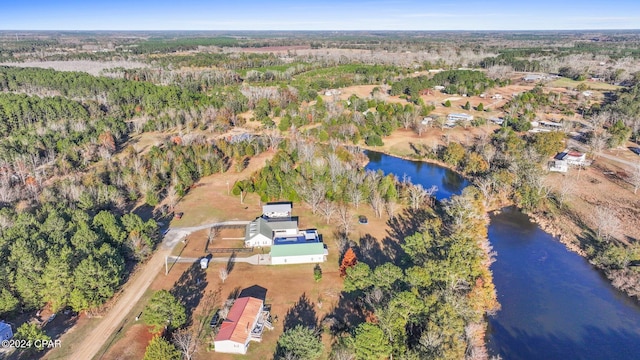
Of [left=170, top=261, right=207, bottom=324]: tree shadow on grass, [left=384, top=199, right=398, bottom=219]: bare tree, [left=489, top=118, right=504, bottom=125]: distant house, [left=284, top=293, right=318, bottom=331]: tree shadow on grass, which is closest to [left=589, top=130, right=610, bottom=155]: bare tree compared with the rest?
[left=489, top=118, right=504, bottom=125]: distant house

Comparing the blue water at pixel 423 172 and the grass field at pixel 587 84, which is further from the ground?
the grass field at pixel 587 84

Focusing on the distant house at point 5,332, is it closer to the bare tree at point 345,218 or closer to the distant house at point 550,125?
the bare tree at point 345,218

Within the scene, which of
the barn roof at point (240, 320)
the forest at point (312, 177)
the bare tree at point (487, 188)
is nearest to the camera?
the barn roof at point (240, 320)

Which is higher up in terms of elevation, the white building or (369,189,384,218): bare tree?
the white building

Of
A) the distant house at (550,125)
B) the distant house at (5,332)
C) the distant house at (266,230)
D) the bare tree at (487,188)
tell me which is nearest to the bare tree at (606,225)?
the bare tree at (487,188)

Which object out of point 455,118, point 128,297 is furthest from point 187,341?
point 455,118

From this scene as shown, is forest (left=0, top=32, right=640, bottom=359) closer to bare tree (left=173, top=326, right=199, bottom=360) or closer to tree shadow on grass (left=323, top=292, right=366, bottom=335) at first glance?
tree shadow on grass (left=323, top=292, right=366, bottom=335)
